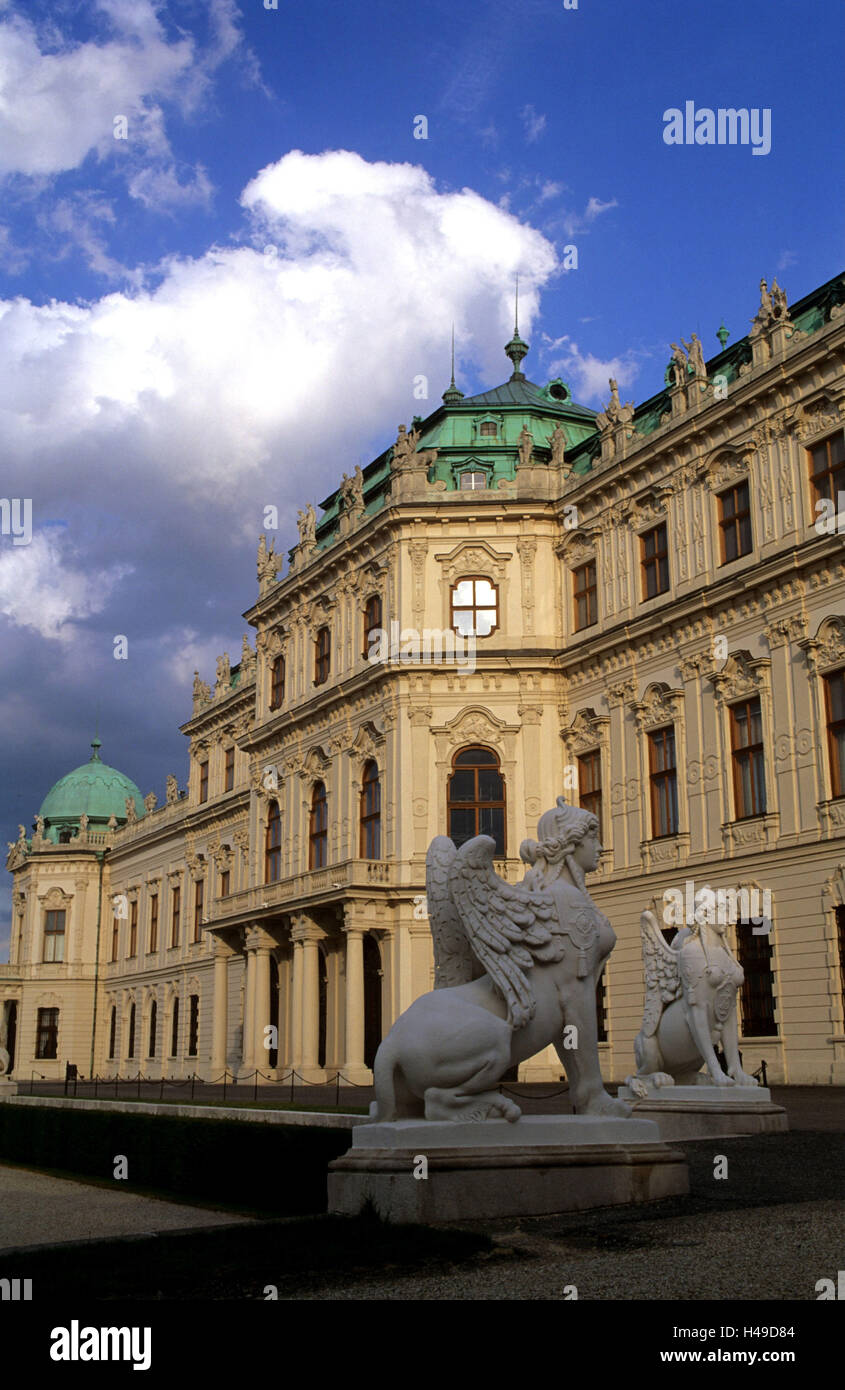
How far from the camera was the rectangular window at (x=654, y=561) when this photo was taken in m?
35.2

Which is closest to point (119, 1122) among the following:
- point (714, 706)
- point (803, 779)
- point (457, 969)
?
point (457, 969)

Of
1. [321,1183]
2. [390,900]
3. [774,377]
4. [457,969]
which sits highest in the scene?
[774,377]

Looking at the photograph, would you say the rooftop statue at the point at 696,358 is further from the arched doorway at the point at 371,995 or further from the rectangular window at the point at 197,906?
the rectangular window at the point at 197,906

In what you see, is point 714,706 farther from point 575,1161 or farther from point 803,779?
point 575,1161

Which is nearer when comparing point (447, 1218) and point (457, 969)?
point (447, 1218)

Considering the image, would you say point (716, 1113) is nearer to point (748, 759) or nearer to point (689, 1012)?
point (689, 1012)

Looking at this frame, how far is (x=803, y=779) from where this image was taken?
96.5 ft

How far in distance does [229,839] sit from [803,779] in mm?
32322

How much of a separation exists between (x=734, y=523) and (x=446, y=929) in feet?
82.5

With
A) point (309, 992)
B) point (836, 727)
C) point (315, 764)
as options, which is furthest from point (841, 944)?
point (315, 764)

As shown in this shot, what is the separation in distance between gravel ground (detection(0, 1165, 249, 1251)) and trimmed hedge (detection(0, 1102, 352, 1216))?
46cm

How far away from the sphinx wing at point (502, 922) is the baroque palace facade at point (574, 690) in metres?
20.3

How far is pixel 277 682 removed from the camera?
4788 centimetres
